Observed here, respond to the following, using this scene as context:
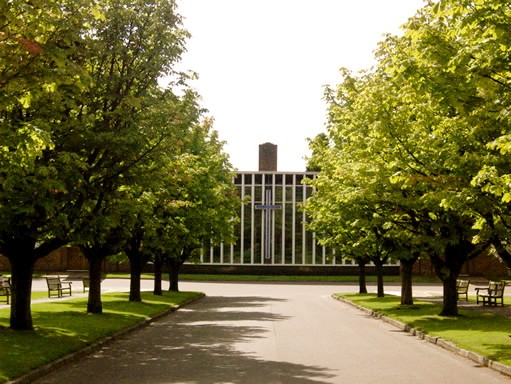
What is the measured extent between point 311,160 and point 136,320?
19793mm

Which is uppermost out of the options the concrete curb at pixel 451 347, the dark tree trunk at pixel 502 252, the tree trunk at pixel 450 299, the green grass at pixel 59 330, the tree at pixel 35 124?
the tree at pixel 35 124

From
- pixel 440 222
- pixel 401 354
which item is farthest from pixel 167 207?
pixel 401 354

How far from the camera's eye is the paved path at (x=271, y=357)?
38.7 feet

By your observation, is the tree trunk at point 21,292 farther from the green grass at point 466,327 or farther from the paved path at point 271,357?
the green grass at point 466,327

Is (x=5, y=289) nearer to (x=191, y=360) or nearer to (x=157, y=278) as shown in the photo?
(x=157, y=278)

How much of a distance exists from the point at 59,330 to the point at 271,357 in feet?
19.6

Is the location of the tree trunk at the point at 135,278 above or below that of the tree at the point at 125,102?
below

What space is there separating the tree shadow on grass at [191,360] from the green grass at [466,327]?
13.9 feet

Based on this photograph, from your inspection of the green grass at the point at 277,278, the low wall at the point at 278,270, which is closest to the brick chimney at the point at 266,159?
the low wall at the point at 278,270

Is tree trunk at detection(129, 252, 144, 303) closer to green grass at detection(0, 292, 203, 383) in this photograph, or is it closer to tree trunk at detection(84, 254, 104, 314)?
green grass at detection(0, 292, 203, 383)

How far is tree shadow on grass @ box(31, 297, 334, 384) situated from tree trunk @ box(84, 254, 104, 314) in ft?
7.52

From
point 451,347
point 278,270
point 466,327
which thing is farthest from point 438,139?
point 278,270

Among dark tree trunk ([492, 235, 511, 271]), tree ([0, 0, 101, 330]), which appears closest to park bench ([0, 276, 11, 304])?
tree ([0, 0, 101, 330])

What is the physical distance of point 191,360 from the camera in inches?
547
